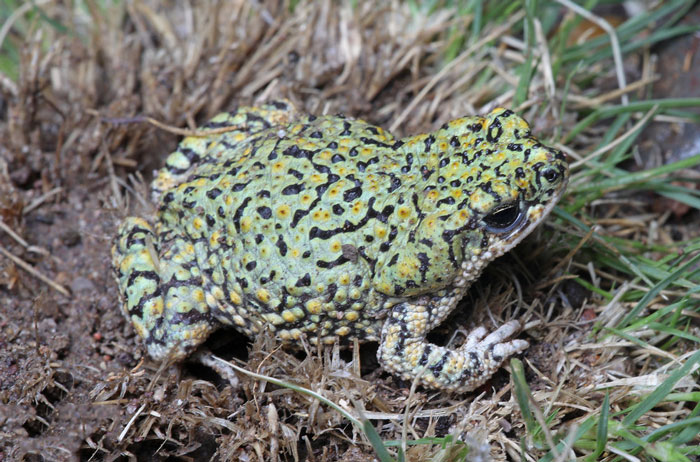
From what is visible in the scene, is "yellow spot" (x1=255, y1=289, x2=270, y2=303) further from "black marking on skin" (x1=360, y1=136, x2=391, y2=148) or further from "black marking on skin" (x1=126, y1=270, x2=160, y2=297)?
"black marking on skin" (x1=360, y1=136, x2=391, y2=148)

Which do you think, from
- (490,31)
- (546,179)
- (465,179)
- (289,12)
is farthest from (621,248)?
(289,12)

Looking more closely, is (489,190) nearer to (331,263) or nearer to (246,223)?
(331,263)

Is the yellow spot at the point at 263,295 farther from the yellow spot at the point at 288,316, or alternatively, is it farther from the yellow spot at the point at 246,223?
the yellow spot at the point at 246,223

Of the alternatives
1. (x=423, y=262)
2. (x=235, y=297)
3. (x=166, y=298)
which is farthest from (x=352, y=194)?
(x=166, y=298)

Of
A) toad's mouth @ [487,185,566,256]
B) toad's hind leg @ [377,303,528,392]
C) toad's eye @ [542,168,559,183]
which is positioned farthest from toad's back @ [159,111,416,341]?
toad's eye @ [542,168,559,183]

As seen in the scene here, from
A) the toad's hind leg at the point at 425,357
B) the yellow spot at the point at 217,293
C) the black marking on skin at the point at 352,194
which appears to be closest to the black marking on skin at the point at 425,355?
the toad's hind leg at the point at 425,357

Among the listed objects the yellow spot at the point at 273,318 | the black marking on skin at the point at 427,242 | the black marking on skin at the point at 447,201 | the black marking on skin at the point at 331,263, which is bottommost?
the yellow spot at the point at 273,318

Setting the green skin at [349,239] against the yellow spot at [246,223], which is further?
the yellow spot at [246,223]
